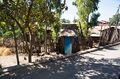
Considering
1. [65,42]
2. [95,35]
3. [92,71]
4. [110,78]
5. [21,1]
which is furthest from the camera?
[95,35]

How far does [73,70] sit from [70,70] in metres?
0.18

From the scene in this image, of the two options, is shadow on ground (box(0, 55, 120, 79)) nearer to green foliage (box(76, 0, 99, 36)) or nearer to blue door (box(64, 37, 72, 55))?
blue door (box(64, 37, 72, 55))

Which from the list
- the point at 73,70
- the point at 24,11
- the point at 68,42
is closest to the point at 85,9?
the point at 68,42

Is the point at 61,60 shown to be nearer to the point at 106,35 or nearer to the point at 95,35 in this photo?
the point at 106,35

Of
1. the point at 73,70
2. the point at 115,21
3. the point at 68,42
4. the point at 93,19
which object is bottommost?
the point at 73,70

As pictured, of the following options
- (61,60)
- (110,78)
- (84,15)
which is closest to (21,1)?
(61,60)

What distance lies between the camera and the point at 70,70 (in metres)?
12.0

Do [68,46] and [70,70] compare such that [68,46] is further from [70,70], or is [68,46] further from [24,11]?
[70,70]

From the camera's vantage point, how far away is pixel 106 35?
24781 millimetres

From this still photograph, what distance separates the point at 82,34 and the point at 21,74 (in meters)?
14.4

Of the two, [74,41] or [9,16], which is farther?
[74,41]

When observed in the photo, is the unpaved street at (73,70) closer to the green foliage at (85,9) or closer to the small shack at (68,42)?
the small shack at (68,42)

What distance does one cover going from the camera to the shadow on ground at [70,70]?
35.4 feet

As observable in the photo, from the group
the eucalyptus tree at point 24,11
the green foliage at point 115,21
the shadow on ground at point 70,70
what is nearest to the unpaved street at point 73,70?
the shadow on ground at point 70,70
